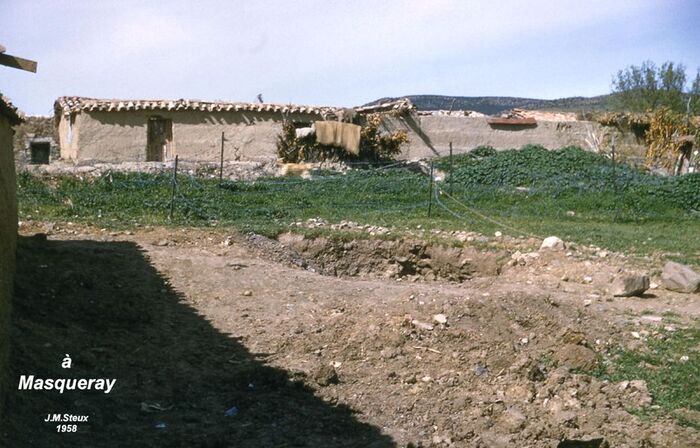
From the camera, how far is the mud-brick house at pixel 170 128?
22.4m

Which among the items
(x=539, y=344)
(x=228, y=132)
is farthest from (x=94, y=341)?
(x=228, y=132)

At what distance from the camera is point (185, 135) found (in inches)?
899

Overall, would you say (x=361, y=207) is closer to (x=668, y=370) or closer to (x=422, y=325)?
(x=422, y=325)

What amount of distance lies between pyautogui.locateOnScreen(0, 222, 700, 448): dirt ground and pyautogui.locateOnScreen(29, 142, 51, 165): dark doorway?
52.8 ft

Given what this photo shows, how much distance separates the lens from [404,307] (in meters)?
8.94

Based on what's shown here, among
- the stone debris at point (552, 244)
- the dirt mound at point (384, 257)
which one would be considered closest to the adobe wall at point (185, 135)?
the dirt mound at point (384, 257)

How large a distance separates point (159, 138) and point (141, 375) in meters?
16.9

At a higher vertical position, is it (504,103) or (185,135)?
(504,103)

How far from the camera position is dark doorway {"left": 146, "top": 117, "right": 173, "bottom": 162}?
2295 cm

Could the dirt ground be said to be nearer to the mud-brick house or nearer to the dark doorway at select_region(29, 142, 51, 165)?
the mud-brick house

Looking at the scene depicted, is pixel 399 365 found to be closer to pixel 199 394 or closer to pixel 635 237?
pixel 199 394

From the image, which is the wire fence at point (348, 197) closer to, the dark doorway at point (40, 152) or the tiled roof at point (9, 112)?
the tiled roof at point (9, 112)

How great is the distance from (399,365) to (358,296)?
2.13 m

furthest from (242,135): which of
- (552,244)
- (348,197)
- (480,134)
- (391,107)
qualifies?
(552,244)
